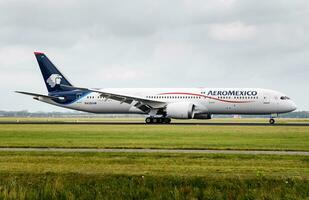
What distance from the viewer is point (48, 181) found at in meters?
19.5

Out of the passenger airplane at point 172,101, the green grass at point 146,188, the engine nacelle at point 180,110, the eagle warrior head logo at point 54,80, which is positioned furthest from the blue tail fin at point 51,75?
the green grass at point 146,188

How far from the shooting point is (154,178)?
1997cm

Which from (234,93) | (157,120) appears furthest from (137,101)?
(234,93)

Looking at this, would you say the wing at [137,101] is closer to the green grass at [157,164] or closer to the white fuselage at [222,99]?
the white fuselage at [222,99]

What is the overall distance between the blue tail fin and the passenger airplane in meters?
0.61

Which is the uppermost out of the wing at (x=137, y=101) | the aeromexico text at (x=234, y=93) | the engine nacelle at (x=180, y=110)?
the aeromexico text at (x=234, y=93)

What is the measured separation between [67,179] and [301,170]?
926 cm

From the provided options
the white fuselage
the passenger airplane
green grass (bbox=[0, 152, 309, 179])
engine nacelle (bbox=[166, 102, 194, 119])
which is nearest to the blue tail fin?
the passenger airplane

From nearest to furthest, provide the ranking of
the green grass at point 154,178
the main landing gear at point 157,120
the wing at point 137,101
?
the green grass at point 154,178, the wing at point 137,101, the main landing gear at point 157,120

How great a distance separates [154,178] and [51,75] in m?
56.2

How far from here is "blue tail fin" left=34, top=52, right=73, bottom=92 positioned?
7362 cm

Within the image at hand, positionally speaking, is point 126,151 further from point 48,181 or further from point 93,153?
point 48,181

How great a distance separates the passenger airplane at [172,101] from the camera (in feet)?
217

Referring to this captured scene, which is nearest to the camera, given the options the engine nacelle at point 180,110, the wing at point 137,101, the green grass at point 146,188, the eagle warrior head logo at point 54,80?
the green grass at point 146,188
